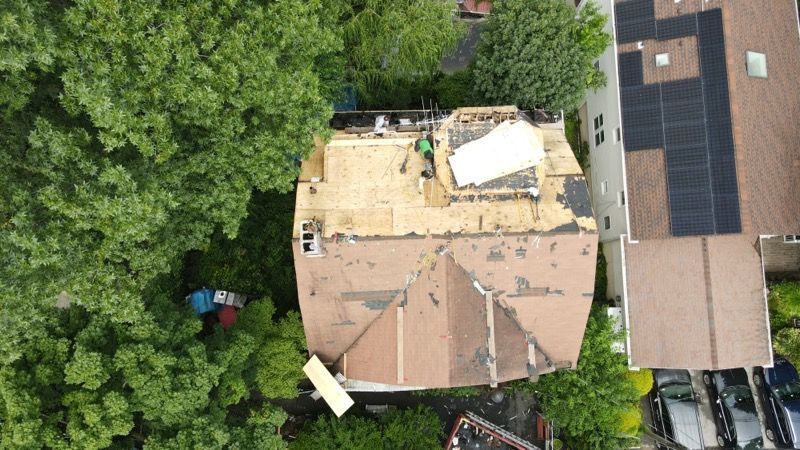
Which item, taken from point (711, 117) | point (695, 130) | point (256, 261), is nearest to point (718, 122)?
point (711, 117)

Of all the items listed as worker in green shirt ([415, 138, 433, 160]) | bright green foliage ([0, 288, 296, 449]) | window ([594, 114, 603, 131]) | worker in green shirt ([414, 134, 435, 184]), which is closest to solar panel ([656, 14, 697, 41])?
window ([594, 114, 603, 131])

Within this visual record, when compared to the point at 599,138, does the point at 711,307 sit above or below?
below

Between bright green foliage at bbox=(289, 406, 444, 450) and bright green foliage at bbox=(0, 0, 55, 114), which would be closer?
bright green foliage at bbox=(0, 0, 55, 114)

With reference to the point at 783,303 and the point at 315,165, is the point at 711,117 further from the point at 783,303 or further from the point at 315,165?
the point at 315,165

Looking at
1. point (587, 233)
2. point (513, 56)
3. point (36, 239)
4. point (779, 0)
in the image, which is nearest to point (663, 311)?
point (587, 233)

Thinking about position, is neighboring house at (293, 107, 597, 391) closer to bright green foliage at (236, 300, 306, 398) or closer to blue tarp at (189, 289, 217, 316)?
bright green foliage at (236, 300, 306, 398)
